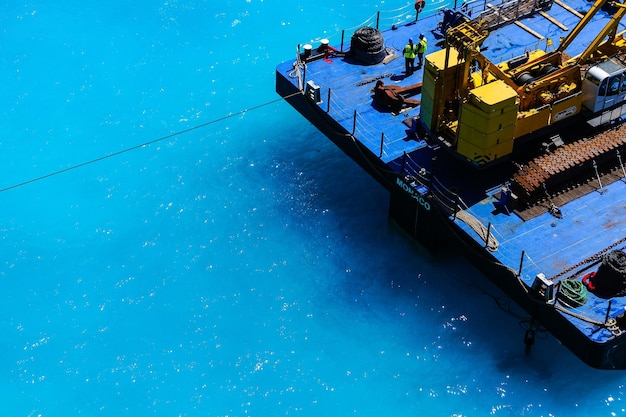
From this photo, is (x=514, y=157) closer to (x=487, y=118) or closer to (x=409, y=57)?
(x=487, y=118)

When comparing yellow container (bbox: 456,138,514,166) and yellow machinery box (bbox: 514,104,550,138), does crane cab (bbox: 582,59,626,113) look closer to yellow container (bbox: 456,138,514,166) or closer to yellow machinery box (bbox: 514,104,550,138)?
yellow machinery box (bbox: 514,104,550,138)

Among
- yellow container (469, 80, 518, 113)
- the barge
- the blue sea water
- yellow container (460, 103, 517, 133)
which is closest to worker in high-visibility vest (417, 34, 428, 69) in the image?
the barge

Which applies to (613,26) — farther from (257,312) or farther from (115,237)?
(115,237)

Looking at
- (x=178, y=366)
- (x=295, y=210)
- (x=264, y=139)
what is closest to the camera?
(x=178, y=366)

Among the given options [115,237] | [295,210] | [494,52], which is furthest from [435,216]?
[115,237]

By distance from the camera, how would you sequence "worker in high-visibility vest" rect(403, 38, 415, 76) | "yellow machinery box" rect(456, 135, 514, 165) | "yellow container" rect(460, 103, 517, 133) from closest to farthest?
"yellow container" rect(460, 103, 517, 133)
"yellow machinery box" rect(456, 135, 514, 165)
"worker in high-visibility vest" rect(403, 38, 415, 76)
